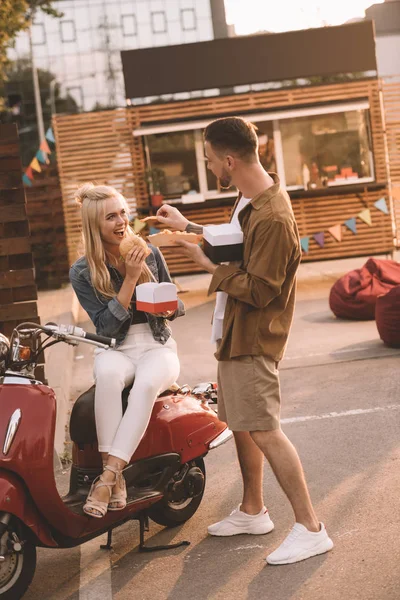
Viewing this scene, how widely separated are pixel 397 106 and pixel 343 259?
3151 mm

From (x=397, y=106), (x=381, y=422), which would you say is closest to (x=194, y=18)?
(x=397, y=106)

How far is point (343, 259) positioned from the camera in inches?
766

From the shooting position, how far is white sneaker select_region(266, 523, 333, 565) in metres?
4.55

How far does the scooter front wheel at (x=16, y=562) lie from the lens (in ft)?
13.8

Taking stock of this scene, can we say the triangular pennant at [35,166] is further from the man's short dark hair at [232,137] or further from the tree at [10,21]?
the man's short dark hair at [232,137]

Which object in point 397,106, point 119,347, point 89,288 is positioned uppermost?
point 397,106

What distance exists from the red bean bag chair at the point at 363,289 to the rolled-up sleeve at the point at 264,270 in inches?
298

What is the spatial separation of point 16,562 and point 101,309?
1299mm

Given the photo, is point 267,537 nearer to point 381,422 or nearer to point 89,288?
point 89,288

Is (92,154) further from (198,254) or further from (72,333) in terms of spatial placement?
(72,333)

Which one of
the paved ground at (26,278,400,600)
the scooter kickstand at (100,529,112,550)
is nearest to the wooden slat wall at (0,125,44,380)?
the paved ground at (26,278,400,600)

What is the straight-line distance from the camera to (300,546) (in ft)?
15.0

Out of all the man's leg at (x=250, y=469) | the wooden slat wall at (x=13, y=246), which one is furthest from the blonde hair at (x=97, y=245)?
the wooden slat wall at (x=13, y=246)

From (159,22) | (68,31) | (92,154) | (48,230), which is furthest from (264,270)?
(68,31)
